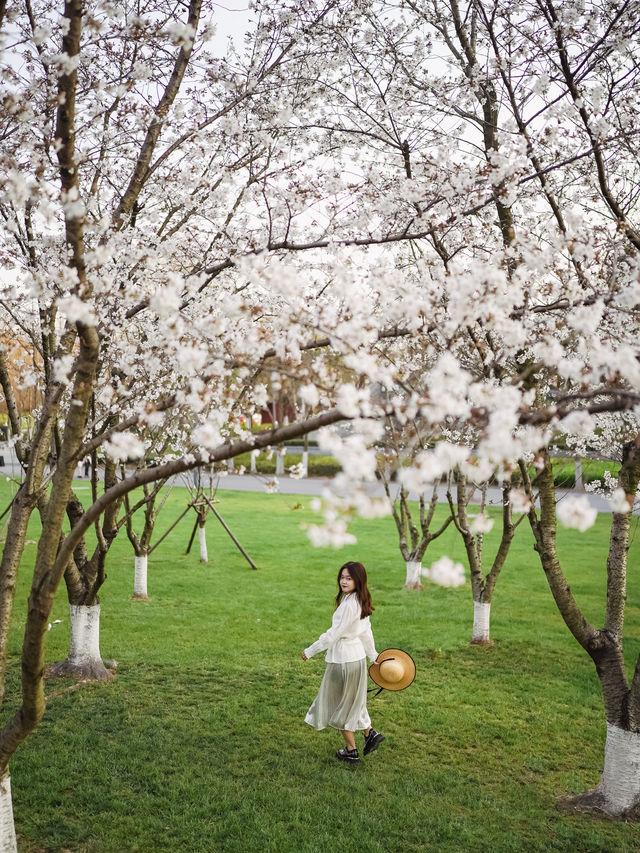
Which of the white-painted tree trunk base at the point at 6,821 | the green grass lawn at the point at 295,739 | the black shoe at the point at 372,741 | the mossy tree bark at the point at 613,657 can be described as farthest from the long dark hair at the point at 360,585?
the white-painted tree trunk base at the point at 6,821

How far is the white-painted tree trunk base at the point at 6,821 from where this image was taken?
376cm

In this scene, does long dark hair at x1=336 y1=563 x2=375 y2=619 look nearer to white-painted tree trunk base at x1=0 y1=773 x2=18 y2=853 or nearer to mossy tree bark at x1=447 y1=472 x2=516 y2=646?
mossy tree bark at x1=447 y1=472 x2=516 y2=646

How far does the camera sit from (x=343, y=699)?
5430mm

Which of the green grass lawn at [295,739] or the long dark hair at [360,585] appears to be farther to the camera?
the long dark hair at [360,585]

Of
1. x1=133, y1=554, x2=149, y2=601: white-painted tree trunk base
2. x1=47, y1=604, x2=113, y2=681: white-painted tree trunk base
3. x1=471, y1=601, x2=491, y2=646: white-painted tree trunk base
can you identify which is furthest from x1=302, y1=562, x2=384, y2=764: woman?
x1=133, y1=554, x2=149, y2=601: white-painted tree trunk base

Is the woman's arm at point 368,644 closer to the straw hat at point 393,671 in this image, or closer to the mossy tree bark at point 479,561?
the straw hat at point 393,671

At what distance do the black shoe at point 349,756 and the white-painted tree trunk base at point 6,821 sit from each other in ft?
8.09

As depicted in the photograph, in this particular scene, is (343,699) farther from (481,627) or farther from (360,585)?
(481,627)

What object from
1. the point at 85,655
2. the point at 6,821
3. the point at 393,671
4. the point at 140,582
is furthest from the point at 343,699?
the point at 140,582

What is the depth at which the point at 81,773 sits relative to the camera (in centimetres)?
499

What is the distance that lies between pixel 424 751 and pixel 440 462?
4.30 metres

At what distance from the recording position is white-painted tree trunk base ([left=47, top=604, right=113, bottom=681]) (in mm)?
6859

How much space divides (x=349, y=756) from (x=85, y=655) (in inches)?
123

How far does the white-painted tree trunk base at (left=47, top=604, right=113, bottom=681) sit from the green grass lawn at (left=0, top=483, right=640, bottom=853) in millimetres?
214
